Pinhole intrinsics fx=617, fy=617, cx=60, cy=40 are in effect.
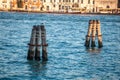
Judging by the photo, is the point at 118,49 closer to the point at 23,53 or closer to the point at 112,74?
the point at 23,53

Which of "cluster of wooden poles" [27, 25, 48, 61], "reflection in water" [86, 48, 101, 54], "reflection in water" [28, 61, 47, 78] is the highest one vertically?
"cluster of wooden poles" [27, 25, 48, 61]

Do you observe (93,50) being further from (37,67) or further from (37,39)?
(37,67)

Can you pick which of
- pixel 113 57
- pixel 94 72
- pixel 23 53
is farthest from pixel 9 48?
pixel 94 72

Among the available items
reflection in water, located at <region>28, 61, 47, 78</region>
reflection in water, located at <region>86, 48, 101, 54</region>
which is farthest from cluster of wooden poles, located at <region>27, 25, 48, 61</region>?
reflection in water, located at <region>86, 48, 101, 54</region>

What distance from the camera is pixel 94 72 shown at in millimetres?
48312

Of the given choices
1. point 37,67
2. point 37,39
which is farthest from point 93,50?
point 37,67

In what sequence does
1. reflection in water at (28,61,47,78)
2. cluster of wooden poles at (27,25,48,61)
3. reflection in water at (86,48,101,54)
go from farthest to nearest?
reflection in water at (86,48,101,54) < cluster of wooden poles at (27,25,48,61) < reflection in water at (28,61,47,78)

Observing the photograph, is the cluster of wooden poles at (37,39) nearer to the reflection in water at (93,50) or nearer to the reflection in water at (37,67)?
the reflection in water at (37,67)

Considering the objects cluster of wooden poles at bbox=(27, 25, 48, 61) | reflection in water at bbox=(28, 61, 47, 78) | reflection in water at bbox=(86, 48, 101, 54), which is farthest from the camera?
reflection in water at bbox=(86, 48, 101, 54)

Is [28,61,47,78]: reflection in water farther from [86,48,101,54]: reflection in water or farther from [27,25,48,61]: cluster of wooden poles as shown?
[86,48,101,54]: reflection in water

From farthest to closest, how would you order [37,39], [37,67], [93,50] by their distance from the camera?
[93,50]
[37,39]
[37,67]

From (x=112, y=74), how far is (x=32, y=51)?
7.50 m

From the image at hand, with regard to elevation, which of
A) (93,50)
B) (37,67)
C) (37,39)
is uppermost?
(37,39)

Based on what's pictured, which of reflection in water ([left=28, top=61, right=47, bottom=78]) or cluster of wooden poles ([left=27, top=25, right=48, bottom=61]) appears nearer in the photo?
reflection in water ([left=28, top=61, right=47, bottom=78])
